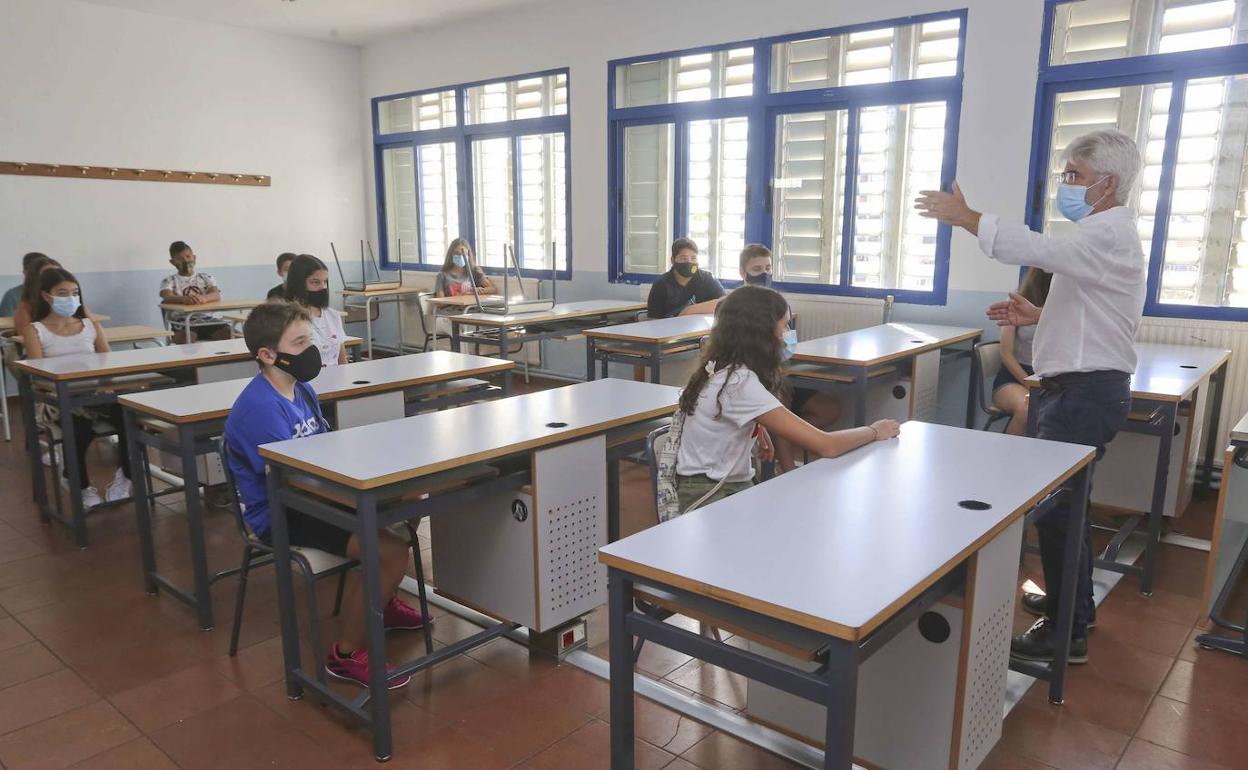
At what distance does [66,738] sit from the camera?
2.22 m

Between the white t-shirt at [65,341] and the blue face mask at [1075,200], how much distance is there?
14.0 ft

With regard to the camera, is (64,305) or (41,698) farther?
(64,305)

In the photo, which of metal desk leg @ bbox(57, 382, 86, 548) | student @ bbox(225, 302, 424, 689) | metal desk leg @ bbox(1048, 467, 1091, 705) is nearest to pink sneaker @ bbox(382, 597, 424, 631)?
student @ bbox(225, 302, 424, 689)

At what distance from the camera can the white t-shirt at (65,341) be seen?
414 cm

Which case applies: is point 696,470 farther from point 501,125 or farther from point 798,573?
point 501,125

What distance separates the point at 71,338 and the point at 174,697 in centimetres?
258

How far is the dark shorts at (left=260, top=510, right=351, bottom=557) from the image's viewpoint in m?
2.35

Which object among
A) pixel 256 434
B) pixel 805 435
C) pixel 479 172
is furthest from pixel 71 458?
pixel 479 172

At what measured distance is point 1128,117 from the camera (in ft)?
14.2

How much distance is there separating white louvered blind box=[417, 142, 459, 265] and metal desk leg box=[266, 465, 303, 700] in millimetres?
5933

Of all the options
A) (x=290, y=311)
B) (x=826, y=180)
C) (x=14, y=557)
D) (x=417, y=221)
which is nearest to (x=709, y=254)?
(x=826, y=180)

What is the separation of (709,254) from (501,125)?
2.38 meters

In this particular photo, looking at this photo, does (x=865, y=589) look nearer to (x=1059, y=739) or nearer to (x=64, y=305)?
(x=1059, y=739)

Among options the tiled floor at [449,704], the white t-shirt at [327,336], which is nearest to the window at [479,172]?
the white t-shirt at [327,336]
